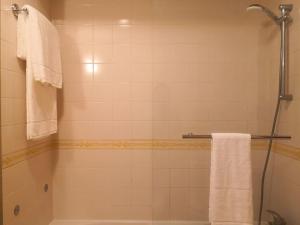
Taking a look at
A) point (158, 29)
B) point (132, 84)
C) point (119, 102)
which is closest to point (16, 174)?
point (119, 102)

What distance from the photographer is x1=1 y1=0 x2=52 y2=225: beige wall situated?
1.30 meters

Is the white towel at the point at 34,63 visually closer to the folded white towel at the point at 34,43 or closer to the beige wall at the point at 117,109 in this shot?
the folded white towel at the point at 34,43

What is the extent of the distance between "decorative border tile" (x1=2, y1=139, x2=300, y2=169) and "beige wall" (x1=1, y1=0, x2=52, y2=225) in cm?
2

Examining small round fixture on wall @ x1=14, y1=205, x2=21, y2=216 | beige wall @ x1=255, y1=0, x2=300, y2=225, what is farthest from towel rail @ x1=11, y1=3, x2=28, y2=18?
beige wall @ x1=255, y1=0, x2=300, y2=225

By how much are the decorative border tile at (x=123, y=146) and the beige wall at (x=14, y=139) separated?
2 centimetres

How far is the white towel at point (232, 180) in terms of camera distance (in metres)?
1.45

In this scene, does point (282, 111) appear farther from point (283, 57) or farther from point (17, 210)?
point (17, 210)

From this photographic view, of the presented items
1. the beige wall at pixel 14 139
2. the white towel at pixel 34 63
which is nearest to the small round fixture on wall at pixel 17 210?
the beige wall at pixel 14 139

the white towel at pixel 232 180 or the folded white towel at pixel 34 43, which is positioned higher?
the folded white towel at pixel 34 43

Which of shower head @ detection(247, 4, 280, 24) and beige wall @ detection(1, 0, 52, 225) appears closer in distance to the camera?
beige wall @ detection(1, 0, 52, 225)

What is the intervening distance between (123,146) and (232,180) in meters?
0.89

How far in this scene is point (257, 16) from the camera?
1610 millimetres

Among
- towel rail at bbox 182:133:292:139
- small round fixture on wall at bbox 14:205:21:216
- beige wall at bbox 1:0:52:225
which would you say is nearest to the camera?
beige wall at bbox 1:0:52:225

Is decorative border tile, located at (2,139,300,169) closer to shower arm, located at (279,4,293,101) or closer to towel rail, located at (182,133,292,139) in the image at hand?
towel rail, located at (182,133,292,139)
